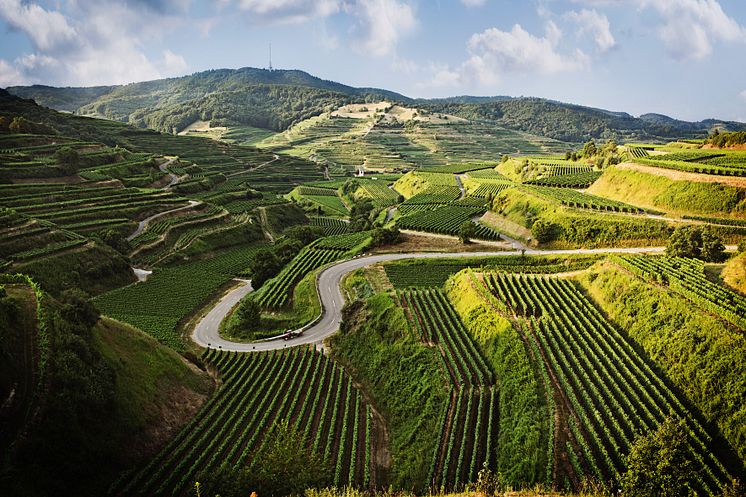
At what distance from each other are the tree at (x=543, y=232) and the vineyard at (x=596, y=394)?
28.2 metres

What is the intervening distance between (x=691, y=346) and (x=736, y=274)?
1181 cm

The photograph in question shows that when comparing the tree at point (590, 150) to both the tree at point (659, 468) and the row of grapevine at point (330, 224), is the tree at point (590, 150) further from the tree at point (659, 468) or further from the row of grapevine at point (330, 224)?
the tree at point (659, 468)

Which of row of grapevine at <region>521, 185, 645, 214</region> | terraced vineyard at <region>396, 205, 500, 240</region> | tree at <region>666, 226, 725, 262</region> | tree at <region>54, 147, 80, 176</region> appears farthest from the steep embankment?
tree at <region>54, 147, 80, 176</region>

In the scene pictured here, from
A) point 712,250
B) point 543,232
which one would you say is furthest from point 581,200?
point 712,250

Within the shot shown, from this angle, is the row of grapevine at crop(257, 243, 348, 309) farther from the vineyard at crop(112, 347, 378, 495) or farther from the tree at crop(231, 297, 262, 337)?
the vineyard at crop(112, 347, 378, 495)

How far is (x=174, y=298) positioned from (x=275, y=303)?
17.9 m

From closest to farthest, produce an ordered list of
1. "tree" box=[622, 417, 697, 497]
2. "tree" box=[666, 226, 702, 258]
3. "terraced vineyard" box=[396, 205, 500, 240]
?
"tree" box=[622, 417, 697, 497], "tree" box=[666, 226, 702, 258], "terraced vineyard" box=[396, 205, 500, 240]

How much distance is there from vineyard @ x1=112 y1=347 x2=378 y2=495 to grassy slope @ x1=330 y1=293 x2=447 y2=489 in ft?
6.80

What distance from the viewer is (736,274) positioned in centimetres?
3678

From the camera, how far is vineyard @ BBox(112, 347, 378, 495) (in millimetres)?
30000

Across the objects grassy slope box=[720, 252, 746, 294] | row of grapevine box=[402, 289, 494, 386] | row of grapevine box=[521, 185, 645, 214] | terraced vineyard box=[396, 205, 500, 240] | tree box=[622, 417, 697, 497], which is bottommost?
row of grapevine box=[402, 289, 494, 386]

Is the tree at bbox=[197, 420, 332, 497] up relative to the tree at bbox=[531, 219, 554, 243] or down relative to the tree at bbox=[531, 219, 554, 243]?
down

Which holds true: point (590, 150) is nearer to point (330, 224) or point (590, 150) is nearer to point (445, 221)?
point (445, 221)

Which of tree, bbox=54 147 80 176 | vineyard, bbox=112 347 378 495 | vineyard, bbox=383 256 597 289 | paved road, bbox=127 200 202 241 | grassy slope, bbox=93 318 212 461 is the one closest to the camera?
vineyard, bbox=112 347 378 495
